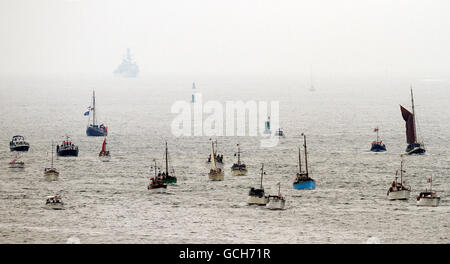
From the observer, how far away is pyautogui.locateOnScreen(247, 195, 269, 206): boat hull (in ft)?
287

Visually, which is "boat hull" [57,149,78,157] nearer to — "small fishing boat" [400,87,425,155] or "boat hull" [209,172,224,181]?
"boat hull" [209,172,224,181]

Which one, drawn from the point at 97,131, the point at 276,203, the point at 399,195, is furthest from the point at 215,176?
the point at 97,131

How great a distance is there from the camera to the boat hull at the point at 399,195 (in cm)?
9088

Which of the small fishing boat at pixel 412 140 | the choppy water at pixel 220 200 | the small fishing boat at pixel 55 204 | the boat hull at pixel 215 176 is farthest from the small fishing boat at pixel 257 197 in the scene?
the small fishing boat at pixel 412 140

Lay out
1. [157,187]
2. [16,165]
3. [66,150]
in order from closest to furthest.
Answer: [157,187], [16,165], [66,150]

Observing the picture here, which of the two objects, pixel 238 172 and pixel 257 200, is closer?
pixel 257 200

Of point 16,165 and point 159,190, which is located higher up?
point 16,165

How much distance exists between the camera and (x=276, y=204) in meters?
86.1


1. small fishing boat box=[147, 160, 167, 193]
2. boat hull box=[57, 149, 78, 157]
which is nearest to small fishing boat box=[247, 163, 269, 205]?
small fishing boat box=[147, 160, 167, 193]

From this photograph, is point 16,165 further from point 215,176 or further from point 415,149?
point 415,149

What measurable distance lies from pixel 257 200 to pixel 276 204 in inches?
118

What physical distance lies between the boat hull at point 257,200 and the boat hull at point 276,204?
3.37 feet

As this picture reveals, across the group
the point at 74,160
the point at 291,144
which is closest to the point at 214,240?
the point at 74,160
